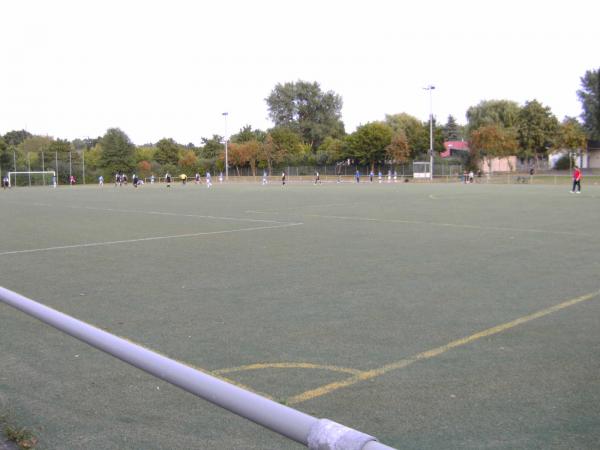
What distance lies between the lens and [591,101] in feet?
218

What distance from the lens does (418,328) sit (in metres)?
6.61

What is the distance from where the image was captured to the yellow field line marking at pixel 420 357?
4746 millimetres

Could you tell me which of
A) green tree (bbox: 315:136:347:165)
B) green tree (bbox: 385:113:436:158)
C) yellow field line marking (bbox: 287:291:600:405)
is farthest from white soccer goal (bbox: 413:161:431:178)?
yellow field line marking (bbox: 287:291:600:405)

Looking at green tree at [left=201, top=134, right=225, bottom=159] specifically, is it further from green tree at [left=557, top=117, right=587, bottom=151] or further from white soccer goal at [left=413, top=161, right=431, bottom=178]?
green tree at [left=557, top=117, right=587, bottom=151]

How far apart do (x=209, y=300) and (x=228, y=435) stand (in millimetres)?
4225

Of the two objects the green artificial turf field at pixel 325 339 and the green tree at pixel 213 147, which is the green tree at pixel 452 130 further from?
the green artificial turf field at pixel 325 339

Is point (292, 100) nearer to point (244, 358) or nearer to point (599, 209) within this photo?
point (599, 209)

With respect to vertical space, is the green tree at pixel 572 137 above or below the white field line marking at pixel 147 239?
above

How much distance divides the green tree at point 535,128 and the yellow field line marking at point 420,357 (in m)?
78.2

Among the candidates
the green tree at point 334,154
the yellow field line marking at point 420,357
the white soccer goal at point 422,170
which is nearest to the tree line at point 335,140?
the green tree at point 334,154

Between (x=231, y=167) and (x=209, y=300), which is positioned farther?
(x=231, y=167)

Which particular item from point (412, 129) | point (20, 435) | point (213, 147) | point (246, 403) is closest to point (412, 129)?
point (412, 129)

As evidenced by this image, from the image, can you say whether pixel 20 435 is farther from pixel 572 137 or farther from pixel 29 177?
pixel 572 137

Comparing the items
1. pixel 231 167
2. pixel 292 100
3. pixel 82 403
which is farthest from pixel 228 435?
pixel 292 100
